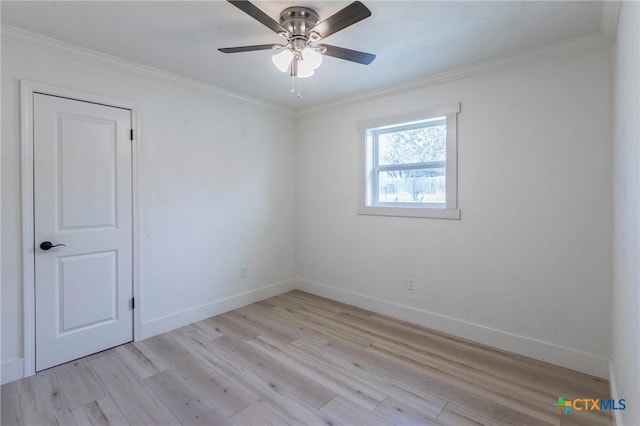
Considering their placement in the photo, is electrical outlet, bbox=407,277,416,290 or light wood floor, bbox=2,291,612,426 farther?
electrical outlet, bbox=407,277,416,290

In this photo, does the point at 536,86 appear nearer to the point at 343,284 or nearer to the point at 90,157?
the point at 343,284

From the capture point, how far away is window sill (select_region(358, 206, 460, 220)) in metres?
2.99

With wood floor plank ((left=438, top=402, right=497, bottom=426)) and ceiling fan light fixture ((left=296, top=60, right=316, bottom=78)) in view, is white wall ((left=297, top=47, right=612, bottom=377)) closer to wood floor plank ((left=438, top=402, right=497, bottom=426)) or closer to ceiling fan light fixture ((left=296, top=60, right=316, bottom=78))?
wood floor plank ((left=438, top=402, right=497, bottom=426))

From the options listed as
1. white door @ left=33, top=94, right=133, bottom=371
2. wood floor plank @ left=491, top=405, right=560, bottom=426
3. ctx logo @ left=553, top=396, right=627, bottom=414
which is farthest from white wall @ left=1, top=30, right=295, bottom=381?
ctx logo @ left=553, top=396, right=627, bottom=414

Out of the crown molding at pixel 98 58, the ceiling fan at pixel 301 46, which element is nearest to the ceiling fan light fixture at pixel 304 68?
the ceiling fan at pixel 301 46

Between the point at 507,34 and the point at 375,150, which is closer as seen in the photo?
the point at 507,34

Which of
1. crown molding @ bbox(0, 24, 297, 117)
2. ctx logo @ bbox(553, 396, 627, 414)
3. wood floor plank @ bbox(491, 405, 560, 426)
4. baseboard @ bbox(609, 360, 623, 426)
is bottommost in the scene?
wood floor plank @ bbox(491, 405, 560, 426)

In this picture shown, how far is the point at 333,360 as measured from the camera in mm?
2543

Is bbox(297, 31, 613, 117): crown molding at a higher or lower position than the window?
higher

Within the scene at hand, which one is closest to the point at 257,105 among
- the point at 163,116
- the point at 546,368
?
the point at 163,116

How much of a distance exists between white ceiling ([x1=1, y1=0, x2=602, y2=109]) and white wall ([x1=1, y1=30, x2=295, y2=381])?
0.26m

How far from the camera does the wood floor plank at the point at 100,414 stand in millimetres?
1846

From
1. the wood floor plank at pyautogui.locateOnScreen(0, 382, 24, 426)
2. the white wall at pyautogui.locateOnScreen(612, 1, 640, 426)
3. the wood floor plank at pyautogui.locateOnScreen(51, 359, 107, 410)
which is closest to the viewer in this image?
the white wall at pyautogui.locateOnScreen(612, 1, 640, 426)

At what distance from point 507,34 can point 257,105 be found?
271 centimetres
